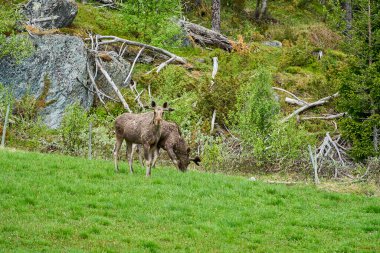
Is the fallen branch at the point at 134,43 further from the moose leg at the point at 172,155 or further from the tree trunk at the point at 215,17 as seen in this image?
the moose leg at the point at 172,155

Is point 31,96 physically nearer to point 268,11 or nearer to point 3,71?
point 3,71

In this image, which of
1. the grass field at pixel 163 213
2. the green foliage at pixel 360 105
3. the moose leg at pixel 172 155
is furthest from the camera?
the green foliage at pixel 360 105

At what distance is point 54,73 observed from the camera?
114 feet

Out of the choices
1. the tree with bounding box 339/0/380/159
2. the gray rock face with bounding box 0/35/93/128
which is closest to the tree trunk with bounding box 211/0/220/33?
the gray rock face with bounding box 0/35/93/128

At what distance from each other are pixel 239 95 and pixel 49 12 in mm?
13220

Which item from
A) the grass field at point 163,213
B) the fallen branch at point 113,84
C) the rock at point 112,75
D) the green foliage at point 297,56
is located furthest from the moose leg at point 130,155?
the green foliage at point 297,56

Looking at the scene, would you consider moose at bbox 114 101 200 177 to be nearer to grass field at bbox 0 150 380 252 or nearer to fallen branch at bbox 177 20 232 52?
grass field at bbox 0 150 380 252

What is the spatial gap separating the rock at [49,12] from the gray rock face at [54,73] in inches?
94.1

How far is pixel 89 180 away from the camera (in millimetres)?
19016

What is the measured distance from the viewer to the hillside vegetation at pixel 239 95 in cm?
2853

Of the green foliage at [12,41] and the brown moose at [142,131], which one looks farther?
the green foliage at [12,41]

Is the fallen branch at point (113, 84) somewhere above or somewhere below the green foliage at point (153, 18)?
below

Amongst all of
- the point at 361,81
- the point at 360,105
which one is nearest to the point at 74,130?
the point at 360,105

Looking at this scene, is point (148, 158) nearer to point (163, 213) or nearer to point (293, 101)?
point (163, 213)
